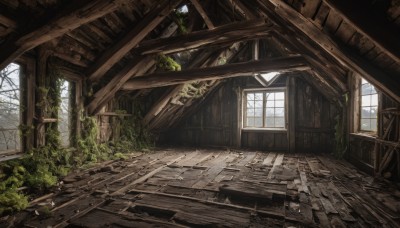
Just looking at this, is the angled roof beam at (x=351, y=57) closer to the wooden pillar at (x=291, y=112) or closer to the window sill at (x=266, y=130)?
the wooden pillar at (x=291, y=112)

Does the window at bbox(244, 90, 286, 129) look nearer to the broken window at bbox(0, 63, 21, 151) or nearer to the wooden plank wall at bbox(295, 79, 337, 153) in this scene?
the wooden plank wall at bbox(295, 79, 337, 153)

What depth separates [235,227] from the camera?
2.45 meters

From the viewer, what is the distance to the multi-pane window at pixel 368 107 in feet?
15.4

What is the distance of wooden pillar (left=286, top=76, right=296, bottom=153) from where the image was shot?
7809 millimetres

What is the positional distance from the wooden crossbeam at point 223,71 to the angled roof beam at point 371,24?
2.54 meters

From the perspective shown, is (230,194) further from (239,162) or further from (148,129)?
(148,129)

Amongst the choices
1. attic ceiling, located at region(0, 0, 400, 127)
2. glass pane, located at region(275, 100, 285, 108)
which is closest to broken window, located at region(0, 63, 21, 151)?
attic ceiling, located at region(0, 0, 400, 127)

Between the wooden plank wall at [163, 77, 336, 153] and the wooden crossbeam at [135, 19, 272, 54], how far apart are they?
4079mm

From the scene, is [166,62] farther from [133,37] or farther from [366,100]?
[366,100]

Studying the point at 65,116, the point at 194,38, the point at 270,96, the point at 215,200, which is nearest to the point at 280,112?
the point at 270,96

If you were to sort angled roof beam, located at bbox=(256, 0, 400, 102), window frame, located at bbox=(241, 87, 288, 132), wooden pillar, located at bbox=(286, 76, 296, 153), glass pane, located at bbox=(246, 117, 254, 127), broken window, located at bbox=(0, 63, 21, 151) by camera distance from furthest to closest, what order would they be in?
glass pane, located at bbox=(246, 117, 254, 127) → window frame, located at bbox=(241, 87, 288, 132) → wooden pillar, located at bbox=(286, 76, 296, 153) → broken window, located at bbox=(0, 63, 21, 151) → angled roof beam, located at bbox=(256, 0, 400, 102)

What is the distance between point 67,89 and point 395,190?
706 cm

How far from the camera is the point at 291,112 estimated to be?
787cm

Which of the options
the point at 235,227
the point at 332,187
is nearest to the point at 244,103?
the point at 332,187
